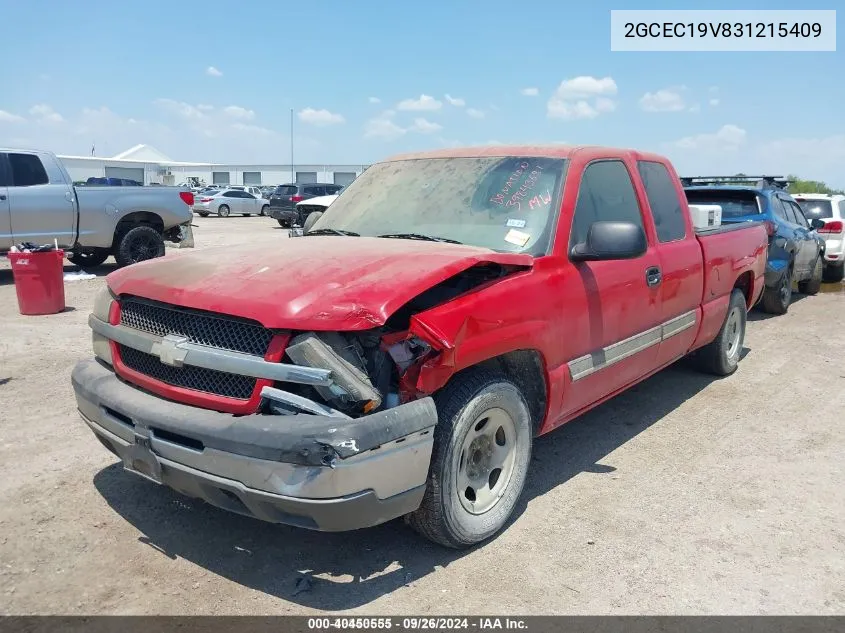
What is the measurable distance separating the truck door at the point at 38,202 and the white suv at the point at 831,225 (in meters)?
12.6

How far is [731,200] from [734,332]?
360 centimetres

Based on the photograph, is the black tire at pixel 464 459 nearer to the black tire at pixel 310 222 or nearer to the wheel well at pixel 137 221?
the black tire at pixel 310 222

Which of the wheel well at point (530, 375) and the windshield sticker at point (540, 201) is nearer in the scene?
the wheel well at point (530, 375)

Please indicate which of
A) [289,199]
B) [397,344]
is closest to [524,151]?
[397,344]

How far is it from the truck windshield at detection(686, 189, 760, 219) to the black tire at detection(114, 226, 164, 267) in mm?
8496

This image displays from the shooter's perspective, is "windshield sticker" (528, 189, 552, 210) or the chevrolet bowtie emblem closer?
the chevrolet bowtie emblem

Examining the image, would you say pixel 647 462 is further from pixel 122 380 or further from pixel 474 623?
pixel 122 380

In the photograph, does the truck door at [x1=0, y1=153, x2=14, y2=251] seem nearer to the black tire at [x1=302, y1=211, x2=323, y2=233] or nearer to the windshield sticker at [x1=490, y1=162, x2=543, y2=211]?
the black tire at [x1=302, y1=211, x2=323, y2=233]

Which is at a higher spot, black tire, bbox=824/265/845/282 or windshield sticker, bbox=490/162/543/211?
windshield sticker, bbox=490/162/543/211

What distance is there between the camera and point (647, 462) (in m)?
4.55

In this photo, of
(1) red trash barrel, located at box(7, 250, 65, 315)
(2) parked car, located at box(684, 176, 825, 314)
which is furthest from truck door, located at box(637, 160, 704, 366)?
(1) red trash barrel, located at box(7, 250, 65, 315)

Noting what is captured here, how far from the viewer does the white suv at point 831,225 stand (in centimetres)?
1312

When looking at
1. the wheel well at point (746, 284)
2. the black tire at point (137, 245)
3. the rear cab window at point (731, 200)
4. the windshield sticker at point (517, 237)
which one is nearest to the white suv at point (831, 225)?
the rear cab window at point (731, 200)

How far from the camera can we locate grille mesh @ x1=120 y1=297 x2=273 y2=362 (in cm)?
291
